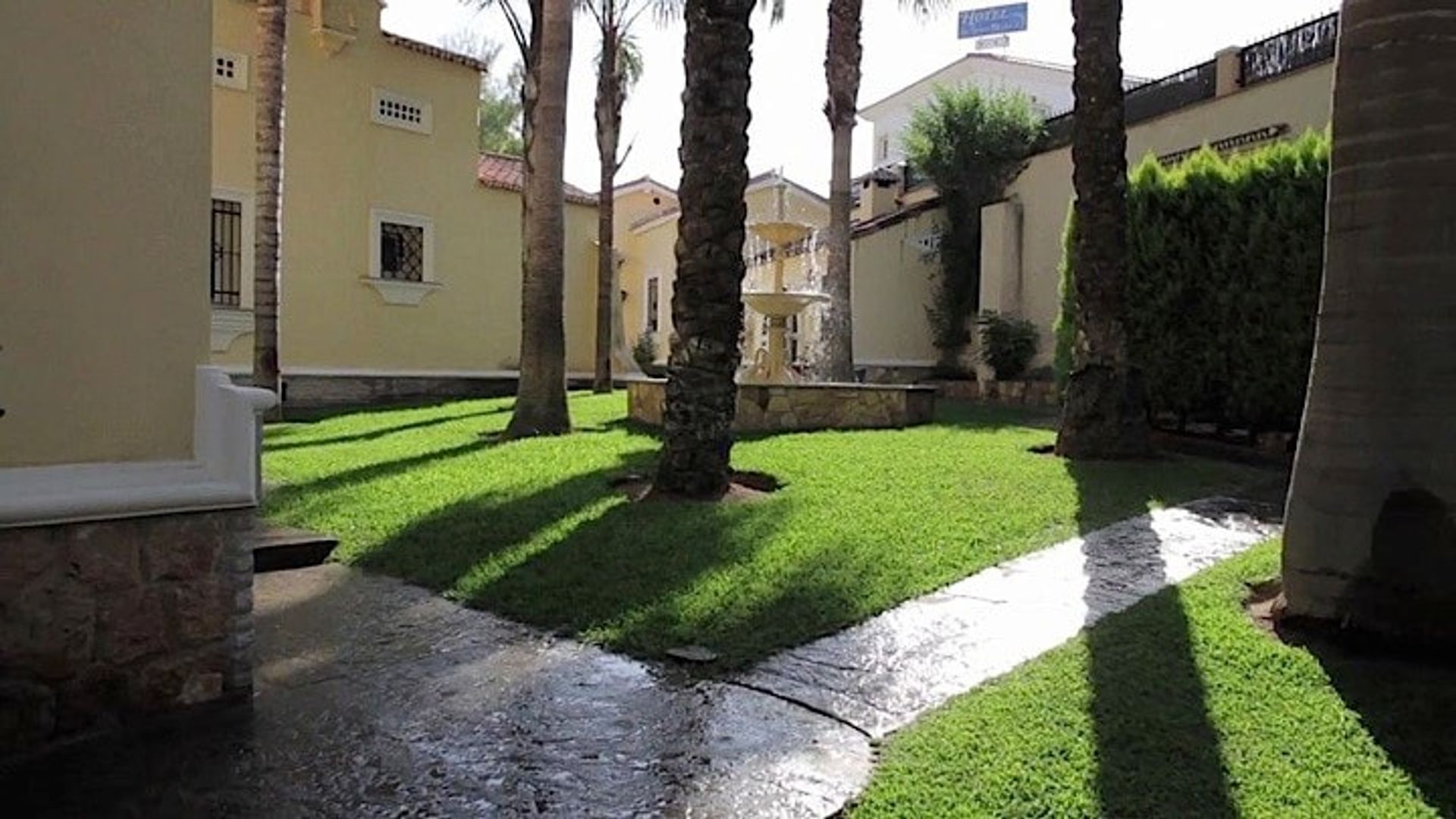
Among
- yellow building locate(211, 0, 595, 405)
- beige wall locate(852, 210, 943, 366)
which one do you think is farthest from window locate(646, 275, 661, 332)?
beige wall locate(852, 210, 943, 366)

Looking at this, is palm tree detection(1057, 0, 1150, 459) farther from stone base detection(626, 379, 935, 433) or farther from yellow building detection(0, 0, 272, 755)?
yellow building detection(0, 0, 272, 755)

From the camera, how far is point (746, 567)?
561cm

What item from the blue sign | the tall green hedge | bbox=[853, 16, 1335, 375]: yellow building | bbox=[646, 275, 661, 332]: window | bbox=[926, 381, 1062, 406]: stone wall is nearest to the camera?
the tall green hedge

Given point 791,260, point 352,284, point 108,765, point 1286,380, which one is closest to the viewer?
point 108,765

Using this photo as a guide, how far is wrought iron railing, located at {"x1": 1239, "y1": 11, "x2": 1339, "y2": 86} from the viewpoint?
12461 mm

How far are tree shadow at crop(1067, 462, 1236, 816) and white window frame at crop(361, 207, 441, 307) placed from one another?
51.1 feet

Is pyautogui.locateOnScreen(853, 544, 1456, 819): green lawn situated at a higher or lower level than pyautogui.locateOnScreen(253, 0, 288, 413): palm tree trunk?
lower

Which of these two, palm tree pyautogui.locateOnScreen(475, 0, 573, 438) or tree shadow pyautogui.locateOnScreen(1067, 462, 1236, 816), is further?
palm tree pyautogui.locateOnScreen(475, 0, 573, 438)

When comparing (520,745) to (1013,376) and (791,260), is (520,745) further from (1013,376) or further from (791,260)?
(791,260)

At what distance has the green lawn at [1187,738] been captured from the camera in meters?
3.08

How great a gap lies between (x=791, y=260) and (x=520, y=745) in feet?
63.3

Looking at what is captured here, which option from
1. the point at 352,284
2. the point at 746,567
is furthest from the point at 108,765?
the point at 352,284

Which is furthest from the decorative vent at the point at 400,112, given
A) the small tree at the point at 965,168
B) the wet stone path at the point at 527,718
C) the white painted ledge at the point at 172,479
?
the white painted ledge at the point at 172,479

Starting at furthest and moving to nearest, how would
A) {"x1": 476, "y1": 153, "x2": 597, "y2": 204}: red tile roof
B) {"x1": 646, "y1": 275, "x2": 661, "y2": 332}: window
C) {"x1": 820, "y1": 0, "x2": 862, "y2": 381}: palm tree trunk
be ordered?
{"x1": 646, "y1": 275, "x2": 661, "y2": 332}: window, {"x1": 476, "y1": 153, "x2": 597, "y2": 204}: red tile roof, {"x1": 820, "y1": 0, "x2": 862, "y2": 381}: palm tree trunk
